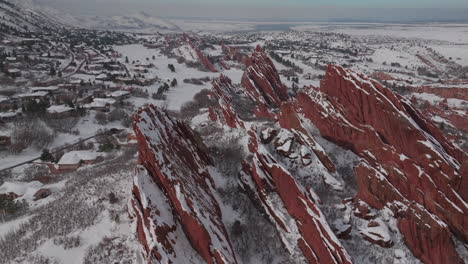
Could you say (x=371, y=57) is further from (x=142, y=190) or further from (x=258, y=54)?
(x=142, y=190)

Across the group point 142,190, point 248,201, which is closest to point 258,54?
point 248,201

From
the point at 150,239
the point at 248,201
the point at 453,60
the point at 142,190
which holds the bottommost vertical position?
the point at 453,60

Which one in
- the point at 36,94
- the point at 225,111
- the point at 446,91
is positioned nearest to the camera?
the point at 225,111

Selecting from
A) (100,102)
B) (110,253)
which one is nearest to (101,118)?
(100,102)

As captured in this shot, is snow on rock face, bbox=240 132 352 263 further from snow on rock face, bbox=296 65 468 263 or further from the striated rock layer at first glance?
snow on rock face, bbox=296 65 468 263

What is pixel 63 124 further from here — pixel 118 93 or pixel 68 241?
pixel 68 241

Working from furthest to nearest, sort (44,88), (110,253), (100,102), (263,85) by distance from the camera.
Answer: (44,88), (100,102), (263,85), (110,253)
